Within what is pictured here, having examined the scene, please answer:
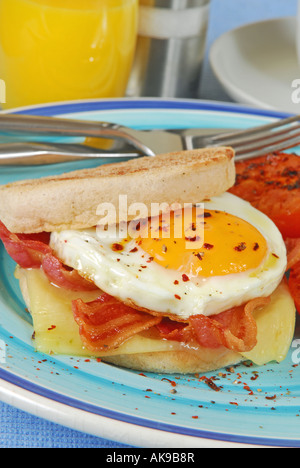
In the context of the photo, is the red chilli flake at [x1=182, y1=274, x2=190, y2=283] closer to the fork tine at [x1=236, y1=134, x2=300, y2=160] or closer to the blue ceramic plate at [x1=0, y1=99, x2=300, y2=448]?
the blue ceramic plate at [x1=0, y1=99, x2=300, y2=448]

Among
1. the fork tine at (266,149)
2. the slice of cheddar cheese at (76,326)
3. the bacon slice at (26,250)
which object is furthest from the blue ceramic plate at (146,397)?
the fork tine at (266,149)

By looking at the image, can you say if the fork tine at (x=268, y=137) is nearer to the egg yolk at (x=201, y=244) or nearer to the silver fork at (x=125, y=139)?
the silver fork at (x=125, y=139)

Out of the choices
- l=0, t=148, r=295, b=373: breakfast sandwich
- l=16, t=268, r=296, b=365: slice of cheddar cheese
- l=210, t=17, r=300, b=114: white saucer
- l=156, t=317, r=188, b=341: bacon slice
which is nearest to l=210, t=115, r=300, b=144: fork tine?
l=210, t=17, r=300, b=114: white saucer

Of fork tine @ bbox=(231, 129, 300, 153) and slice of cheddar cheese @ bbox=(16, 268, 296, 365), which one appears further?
fork tine @ bbox=(231, 129, 300, 153)

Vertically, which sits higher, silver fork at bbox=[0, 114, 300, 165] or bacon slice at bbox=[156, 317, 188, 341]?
silver fork at bbox=[0, 114, 300, 165]

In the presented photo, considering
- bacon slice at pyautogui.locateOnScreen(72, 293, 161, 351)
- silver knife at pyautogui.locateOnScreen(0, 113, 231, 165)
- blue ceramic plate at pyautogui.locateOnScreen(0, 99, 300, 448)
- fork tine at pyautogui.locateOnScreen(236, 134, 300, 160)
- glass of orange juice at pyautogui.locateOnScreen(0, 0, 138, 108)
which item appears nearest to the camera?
blue ceramic plate at pyautogui.locateOnScreen(0, 99, 300, 448)

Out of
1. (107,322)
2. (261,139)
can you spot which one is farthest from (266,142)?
(107,322)
